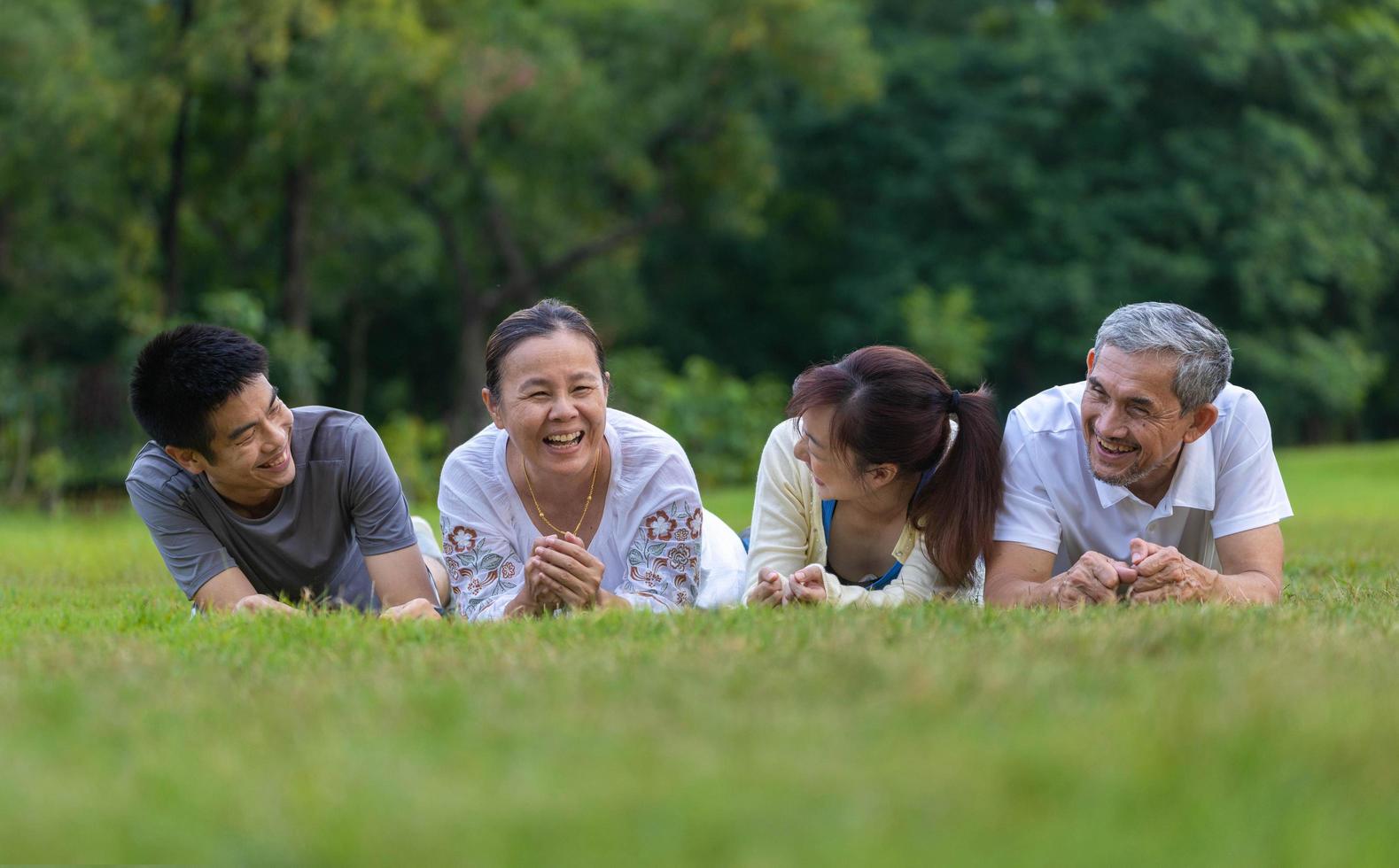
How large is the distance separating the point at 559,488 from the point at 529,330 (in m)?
0.76

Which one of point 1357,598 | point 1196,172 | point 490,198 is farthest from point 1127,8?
point 1357,598

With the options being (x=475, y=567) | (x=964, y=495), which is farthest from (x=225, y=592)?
(x=964, y=495)

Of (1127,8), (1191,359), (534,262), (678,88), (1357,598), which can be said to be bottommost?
(1357,598)

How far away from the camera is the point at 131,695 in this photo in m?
3.90

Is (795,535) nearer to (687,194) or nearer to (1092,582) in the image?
(1092,582)

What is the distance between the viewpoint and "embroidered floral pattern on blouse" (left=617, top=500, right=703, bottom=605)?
6324 millimetres

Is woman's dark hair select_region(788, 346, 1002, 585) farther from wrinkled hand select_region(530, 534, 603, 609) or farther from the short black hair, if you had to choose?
the short black hair

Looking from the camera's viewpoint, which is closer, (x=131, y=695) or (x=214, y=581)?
(x=131, y=695)

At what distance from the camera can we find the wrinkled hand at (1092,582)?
553cm

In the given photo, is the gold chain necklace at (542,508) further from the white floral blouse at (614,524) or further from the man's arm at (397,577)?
the man's arm at (397,577)

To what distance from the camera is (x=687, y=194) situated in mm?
30328

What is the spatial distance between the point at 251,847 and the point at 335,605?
4.00m

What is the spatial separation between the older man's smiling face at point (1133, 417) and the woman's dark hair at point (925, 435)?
0.43 m

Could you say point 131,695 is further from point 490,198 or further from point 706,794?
point 490,198
